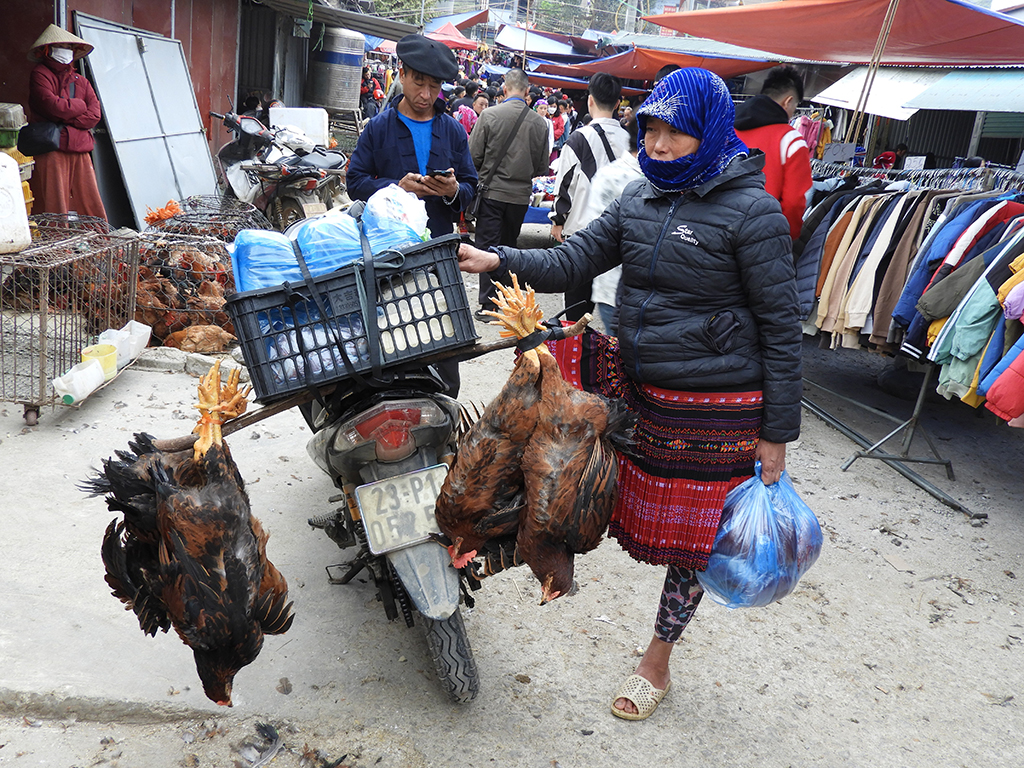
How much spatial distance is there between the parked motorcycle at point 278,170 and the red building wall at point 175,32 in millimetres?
1564

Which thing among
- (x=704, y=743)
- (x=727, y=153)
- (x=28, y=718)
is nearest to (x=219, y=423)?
(x=28, y=718)

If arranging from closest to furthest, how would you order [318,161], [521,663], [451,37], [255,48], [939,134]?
[521,663]
[318,161]
[939,134]
[255,48]
[451,37]

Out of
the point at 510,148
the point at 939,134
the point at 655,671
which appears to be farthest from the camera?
the point at 939,134

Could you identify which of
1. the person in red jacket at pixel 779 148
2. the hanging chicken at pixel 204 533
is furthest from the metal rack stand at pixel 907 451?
the hanging chicken at pixel 204 533

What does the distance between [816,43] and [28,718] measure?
28.5 feet

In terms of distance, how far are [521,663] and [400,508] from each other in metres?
0.85

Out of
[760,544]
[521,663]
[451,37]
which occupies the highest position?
[451,37]

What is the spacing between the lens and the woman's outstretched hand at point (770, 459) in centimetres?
243

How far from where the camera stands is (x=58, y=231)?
5637mm

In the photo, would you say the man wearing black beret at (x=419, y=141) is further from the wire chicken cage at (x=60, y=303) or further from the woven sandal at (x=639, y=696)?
the wire chicken cage at (x=60, y=303)

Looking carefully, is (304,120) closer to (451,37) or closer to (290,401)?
(290,401)

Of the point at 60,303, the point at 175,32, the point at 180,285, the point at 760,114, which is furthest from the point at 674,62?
the point at 60,303

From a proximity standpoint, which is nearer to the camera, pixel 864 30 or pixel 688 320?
pixel 688 320

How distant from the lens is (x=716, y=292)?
2316mm
